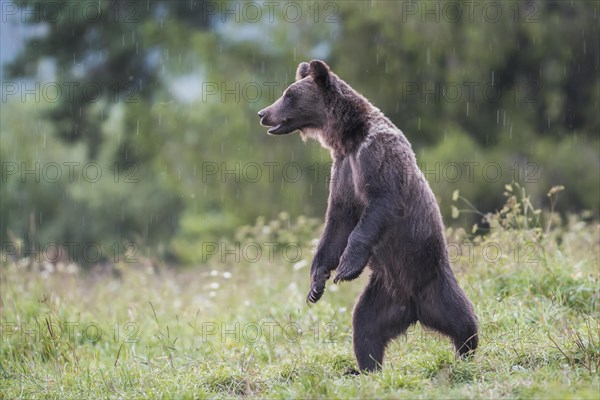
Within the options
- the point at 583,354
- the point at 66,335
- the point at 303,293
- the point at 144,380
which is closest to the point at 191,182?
the point at 303,293

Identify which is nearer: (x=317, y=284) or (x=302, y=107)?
(x=317, y=284)

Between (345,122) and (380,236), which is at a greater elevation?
(345,122)

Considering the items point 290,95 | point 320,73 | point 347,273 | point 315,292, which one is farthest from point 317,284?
point 320,73

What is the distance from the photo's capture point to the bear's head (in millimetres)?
5734

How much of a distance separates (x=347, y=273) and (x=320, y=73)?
151 cm

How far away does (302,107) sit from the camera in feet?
19.0

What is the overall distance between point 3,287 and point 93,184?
12.4m

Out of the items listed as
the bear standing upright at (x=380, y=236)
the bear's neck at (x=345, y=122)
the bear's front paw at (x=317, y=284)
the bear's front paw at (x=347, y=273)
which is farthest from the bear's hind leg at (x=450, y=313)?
the bear's neck at (x=345, y=122)

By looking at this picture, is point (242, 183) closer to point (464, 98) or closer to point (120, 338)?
point (464, 98)

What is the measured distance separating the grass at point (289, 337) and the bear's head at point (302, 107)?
1736mm

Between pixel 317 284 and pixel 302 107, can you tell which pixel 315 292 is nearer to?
pixel 317 284

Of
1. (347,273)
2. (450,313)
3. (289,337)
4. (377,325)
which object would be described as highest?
(347,273)

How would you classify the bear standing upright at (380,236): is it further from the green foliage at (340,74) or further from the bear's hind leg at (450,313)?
the green foliage at (340,74)

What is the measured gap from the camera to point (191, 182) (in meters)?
14.2
